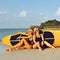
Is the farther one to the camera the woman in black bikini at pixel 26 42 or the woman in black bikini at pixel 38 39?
the woman in black bikini at pixel 26 42

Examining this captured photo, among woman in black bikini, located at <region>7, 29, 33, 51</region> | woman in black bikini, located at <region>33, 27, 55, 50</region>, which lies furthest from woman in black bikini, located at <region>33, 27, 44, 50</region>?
woman in black bikini, located at <region>7, 29, 33, 51</region>

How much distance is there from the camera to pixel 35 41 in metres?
12.8

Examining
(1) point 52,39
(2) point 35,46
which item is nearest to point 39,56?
(2) point 35,46

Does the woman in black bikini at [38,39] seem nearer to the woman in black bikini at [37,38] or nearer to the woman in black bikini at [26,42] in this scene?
the woman in black bikini at [37,38]

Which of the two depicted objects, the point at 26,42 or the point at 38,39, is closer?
the point at 26,42

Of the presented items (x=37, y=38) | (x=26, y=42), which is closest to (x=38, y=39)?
(x=37, y=38)

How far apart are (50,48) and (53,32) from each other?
1.46 metres

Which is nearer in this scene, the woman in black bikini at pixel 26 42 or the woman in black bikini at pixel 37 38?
the woman in black bikini at pixel 37 38

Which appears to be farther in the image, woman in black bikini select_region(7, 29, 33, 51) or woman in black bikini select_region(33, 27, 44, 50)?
woman in black bikini select_region(7, 29, 33, 51)

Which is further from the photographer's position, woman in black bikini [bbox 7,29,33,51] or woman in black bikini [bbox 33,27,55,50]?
woman in black bikini [bbox 7,29,33,51]

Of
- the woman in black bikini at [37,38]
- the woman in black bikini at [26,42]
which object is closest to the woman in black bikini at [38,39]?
the woman in black bikini at [37,38]

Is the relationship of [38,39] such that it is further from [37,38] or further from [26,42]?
[26,42]

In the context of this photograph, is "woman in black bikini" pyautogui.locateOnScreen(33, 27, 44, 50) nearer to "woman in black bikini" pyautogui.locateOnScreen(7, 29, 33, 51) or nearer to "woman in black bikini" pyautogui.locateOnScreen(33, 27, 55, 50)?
"woman in black bikini" pyautogui.locateOnScreen(33, 27, 55, 50)

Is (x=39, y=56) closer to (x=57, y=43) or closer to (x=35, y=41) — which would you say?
(x=35, y=41)
